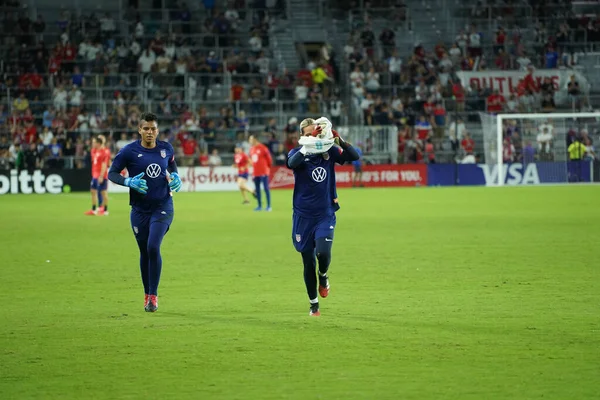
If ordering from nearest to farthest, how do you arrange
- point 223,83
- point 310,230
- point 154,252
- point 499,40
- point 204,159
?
point 310,230 → point 154,252 → point 204,159 → point 223,83 → point 499,40

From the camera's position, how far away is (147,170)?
39.6 ft

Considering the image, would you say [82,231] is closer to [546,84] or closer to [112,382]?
[112,382]

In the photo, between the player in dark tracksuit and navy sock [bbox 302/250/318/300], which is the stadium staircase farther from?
navy sock [bbox 302/250/318/300]

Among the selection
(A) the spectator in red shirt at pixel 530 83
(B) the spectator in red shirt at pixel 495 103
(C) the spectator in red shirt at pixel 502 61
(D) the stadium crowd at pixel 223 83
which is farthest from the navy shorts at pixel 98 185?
(C) the spectator in red shirt at pixel 502 61

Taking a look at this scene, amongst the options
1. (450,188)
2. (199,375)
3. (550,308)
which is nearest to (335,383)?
(199,375)

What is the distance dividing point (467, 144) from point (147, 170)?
34.7m

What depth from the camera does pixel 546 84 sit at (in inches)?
1875

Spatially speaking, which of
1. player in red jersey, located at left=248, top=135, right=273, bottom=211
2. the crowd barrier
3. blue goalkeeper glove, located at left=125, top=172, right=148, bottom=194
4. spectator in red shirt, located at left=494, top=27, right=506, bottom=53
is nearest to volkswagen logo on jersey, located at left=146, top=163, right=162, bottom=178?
blue goalkeeper glove, located at left=125, top=172, right=148, bottom=194

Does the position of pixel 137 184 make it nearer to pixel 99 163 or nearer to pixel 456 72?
pixel 99 163

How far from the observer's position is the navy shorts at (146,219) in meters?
12.1

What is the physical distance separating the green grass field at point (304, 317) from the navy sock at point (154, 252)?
406 millimetres

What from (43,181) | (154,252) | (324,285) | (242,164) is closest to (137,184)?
(154,252)

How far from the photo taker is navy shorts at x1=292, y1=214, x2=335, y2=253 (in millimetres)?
11406

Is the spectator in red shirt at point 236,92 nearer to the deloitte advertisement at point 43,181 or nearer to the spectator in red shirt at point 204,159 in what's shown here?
the spectator in red shirt at point 204,159
